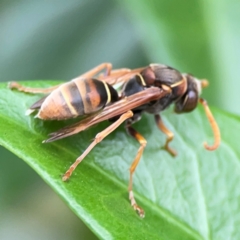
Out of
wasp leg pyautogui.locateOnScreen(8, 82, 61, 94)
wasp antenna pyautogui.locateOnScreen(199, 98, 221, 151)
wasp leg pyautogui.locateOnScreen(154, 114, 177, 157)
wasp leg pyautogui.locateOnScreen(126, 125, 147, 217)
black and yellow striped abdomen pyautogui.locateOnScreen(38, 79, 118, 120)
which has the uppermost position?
wasp leg pyautogui.locateOnScreen(8, 82, 61, 94)

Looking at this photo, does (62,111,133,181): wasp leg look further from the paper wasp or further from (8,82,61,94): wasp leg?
(8,82,61,94): wasp leg

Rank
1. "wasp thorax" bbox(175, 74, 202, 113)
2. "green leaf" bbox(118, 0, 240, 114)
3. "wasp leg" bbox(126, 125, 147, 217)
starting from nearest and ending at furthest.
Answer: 1. "wasp leg" bbox(126, 125, 147, 217)
2. "wasp thorax" bbox(175, 74, 202, 113)
3. "green leaf" bbox(118, 0, 240, 114)

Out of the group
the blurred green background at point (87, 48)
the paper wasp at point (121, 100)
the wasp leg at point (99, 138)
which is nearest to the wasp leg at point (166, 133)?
the paper wasp at point (121, 100)

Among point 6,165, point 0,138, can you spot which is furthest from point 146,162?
point 6,165

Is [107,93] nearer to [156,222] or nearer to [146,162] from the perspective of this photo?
[146,162]

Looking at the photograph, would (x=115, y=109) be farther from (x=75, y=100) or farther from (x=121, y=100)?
(x=75, y=100)

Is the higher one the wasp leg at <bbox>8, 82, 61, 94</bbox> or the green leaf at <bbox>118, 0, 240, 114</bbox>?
the wasp leg at <bbox>8, 82, 61, 94</bbox>

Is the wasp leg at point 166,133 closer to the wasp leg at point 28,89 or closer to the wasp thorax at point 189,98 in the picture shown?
the wasp thorax at point 189,98

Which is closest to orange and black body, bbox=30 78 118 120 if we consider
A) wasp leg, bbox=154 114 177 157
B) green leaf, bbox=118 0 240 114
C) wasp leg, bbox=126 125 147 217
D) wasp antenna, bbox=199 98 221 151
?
wasp leg, bbox=126 125 147 217
